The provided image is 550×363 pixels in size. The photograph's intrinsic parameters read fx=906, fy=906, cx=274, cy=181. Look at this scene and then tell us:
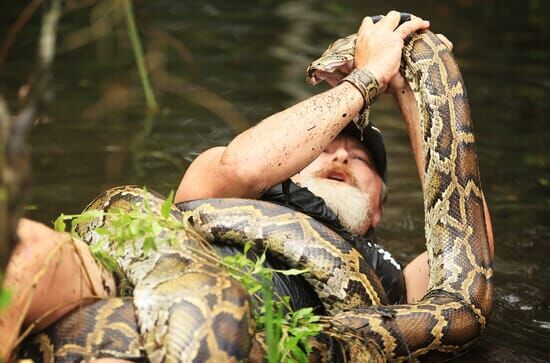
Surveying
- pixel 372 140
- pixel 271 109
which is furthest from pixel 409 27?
pixel 271 109

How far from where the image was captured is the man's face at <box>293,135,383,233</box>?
634 centimetres

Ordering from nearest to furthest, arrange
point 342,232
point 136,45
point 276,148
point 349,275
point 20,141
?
point 20,141
point 136,45
point 349,275
point 276,148
point 342,232

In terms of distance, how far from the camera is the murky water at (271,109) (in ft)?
24.1

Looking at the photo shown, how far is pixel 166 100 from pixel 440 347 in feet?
24.3

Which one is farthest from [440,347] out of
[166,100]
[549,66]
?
[549,66]

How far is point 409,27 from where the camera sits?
6348 millimetres

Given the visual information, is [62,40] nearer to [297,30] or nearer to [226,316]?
[297,30]

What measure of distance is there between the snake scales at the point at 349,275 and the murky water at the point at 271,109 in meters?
0.60

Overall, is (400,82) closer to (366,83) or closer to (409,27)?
(409,27)

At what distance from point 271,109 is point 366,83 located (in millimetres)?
5781

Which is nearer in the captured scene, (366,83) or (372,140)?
(366,83)

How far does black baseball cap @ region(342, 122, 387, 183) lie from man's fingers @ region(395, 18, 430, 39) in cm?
78

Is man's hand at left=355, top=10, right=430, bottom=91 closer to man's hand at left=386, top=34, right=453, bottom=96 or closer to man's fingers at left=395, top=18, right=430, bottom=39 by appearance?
man's fingers at left=395, top=18, right=430, bottom=39

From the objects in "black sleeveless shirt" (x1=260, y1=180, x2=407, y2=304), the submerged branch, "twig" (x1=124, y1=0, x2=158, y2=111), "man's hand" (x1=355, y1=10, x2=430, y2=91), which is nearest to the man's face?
"black sleeveless shirt" (x1=260, y1=180, x2=407, y2=304)
